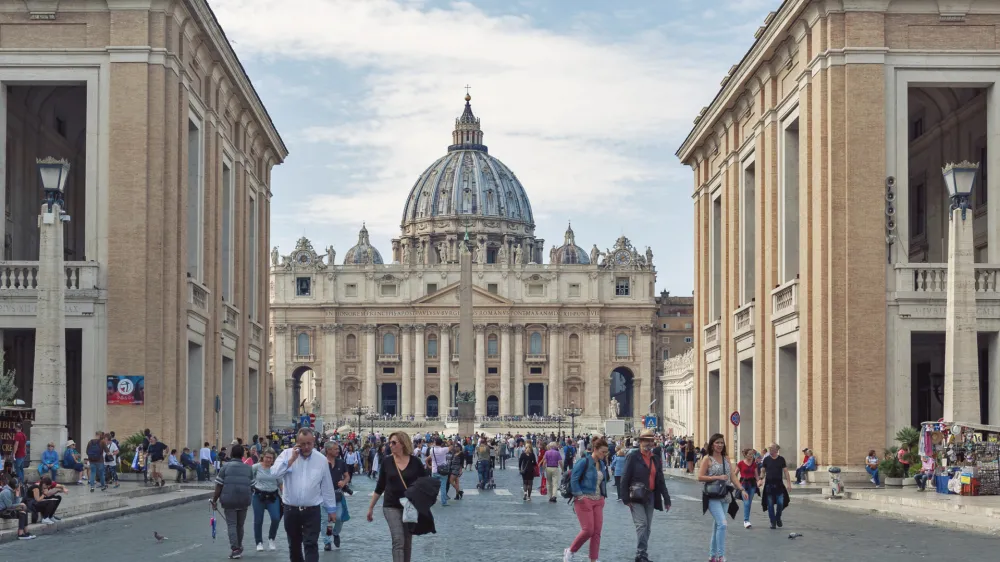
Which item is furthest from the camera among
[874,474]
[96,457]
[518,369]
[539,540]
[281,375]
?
[518,369]

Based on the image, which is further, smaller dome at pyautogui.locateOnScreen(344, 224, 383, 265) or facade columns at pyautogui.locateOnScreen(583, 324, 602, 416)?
smaller dome at pyautogui.locateOnScreen(344, 224, 383, 265)

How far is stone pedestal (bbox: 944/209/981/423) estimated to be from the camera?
29609 millimetres

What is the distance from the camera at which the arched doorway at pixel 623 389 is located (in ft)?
512

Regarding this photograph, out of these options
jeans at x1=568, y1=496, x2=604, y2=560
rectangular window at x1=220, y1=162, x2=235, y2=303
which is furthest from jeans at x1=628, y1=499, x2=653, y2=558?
rectangular window at x1=220, y1=162, x2=235, y2=303

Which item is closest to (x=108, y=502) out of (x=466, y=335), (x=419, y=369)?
(x=466, y=335)

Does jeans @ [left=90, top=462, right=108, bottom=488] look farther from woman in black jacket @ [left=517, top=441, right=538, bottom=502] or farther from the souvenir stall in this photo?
the souvenir stall

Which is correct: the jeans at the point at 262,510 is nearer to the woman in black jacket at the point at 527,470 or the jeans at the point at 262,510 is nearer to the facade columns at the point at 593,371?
the woman in black jacket at the point at 527,470

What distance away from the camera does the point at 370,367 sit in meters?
151

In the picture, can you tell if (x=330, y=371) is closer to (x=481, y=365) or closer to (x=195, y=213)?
(x=481, y=365)

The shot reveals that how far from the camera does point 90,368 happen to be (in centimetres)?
3456

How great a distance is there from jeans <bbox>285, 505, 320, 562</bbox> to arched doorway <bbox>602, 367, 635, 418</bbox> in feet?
449

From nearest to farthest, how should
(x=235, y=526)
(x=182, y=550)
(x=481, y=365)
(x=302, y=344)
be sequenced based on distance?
(x=235, y=526), (x=182, y=550), (x=481, y=365), (x=302, y=344)

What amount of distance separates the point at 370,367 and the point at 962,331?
12313 cm

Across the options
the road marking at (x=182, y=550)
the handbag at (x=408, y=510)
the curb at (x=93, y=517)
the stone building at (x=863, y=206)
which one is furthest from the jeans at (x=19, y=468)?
the stone building at (x=863, y=206)
